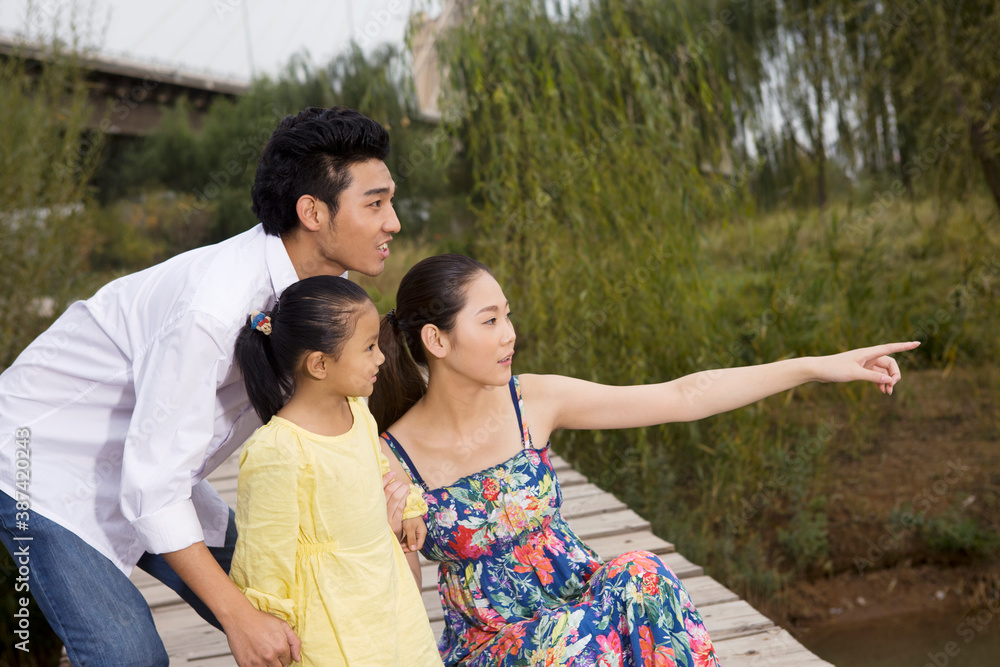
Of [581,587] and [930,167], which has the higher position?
[930,167]

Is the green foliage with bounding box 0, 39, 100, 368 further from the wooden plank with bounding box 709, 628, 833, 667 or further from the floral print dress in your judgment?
the wooden plank with bounding box 709, 628, 833, 667

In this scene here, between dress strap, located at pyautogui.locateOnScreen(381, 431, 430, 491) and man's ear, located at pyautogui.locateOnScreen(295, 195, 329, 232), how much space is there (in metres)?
0.47

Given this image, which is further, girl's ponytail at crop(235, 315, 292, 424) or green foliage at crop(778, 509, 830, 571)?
green foliage at crop(778, 509, 830, 571)

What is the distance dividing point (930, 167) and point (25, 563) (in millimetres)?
4917

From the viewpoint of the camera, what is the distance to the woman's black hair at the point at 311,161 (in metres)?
1.59

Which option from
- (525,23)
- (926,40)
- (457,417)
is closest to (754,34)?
(926,40)

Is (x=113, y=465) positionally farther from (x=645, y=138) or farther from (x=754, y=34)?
(x=754, y=34)

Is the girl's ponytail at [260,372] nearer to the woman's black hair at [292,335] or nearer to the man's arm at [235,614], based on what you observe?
the woman's black hair at [292,335]

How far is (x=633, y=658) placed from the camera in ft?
5.09

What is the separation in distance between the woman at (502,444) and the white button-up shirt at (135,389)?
1.13 feet

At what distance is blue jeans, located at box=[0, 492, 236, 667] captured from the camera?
1.42m

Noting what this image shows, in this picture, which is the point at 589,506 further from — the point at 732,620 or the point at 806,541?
the point at 806,541

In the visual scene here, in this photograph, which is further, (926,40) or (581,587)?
(926,40)

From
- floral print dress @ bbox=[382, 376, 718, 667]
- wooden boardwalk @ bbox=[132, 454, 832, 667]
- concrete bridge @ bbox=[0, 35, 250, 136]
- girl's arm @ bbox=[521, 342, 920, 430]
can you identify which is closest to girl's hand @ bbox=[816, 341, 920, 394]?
girl's arm @ bbox=[521, 342, 920, 430]
